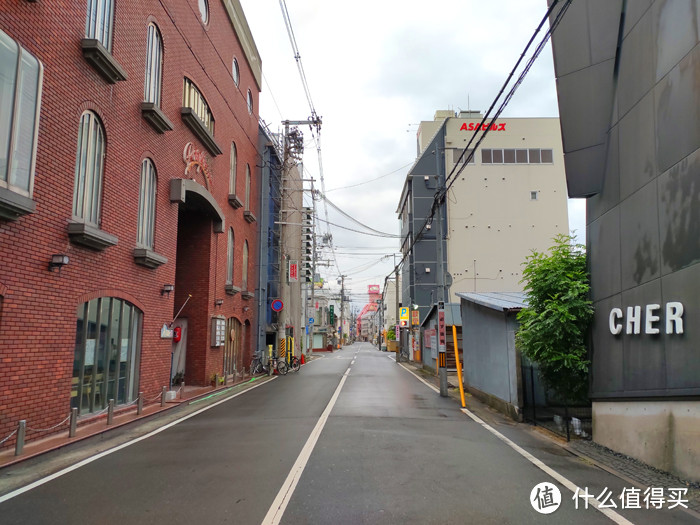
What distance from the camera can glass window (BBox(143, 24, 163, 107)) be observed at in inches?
547

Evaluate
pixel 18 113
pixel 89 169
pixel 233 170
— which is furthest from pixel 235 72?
pixel 18 113

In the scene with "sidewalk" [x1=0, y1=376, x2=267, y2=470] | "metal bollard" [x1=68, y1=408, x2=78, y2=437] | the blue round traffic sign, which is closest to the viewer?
"sidewalk" [x1=0, y1=376, x2=267, y2=470]

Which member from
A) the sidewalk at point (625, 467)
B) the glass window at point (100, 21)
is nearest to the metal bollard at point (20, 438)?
the glass window at point (100, 21)

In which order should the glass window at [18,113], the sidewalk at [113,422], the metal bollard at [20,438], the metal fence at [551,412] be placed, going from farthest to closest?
the metal fence at [551,412]
the glass window at [18,113]
the sidewalk at [113,422]
the metal bollard at [20,438]

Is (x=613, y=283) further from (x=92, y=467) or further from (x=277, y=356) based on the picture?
(x=277, y=356)

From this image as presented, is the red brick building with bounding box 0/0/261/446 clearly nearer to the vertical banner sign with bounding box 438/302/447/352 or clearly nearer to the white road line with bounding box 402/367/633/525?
the white road line with bounding box 402/367/633/525

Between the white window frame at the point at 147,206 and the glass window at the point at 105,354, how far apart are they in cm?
200

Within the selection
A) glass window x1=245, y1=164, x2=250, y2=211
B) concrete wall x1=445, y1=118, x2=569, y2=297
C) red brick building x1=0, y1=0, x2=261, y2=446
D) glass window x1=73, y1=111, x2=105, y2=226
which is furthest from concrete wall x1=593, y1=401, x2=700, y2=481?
concrete wall x1=445, y1=118, x2=569, y2=297

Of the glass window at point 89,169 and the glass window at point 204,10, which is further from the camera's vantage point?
the glass window at point 204,10

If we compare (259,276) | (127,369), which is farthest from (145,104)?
(259,276)

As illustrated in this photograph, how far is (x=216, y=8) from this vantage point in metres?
20.8

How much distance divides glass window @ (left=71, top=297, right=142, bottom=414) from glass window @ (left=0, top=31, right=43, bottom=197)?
3.27 meters

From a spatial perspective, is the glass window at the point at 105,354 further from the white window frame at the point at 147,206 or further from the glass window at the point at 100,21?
the glass window at the point at 100,21

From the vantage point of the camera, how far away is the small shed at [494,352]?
12195 millimetres
